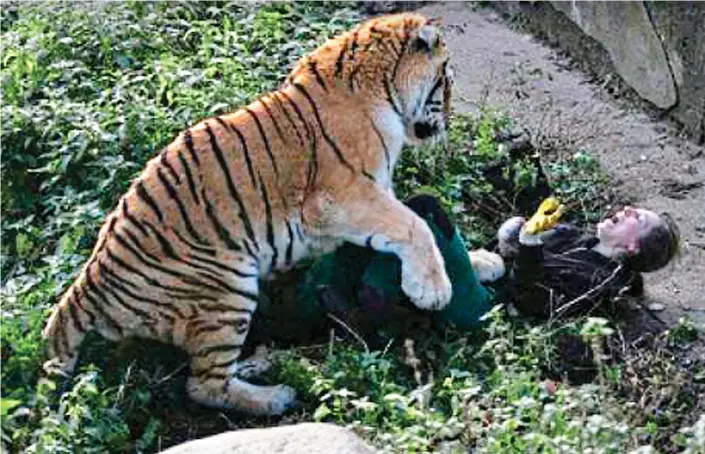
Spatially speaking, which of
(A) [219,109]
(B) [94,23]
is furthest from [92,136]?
(B) [94,23]

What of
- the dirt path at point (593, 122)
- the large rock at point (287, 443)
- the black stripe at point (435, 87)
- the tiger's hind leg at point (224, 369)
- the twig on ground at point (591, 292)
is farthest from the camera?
the dirt path at point (593, 122)

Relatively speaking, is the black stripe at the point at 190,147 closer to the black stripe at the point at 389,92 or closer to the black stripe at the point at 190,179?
the black stripe at the point at 190,179

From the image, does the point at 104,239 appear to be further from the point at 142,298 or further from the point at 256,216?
the point at 256,216

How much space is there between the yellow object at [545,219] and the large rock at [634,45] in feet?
5.08

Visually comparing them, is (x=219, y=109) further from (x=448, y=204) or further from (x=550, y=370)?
(x=550, y=370)

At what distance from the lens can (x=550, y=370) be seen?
4.65 metres

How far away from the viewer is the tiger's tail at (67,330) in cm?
460

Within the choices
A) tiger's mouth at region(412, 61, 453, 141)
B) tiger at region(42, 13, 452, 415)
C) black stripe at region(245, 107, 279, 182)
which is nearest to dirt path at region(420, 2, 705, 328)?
tiger's mouth at region(412, 61, 453, 141)

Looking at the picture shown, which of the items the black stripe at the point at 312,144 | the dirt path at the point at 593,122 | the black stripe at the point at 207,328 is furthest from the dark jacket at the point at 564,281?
the black stripe at the point at 207,328

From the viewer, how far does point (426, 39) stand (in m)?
5.11

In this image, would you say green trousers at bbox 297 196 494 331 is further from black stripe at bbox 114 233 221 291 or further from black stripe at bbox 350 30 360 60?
black stripe at bbox 350 30 360 60

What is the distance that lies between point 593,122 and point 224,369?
7.99 ft

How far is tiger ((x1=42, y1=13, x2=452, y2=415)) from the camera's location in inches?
183

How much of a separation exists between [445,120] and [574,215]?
68cm
